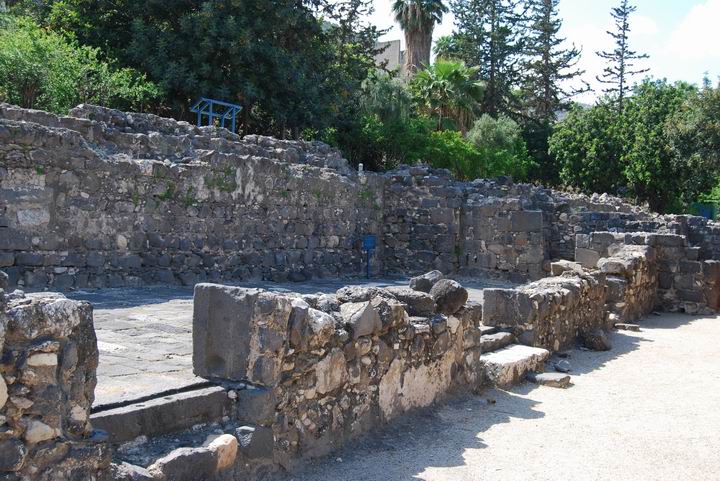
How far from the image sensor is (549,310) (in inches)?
374

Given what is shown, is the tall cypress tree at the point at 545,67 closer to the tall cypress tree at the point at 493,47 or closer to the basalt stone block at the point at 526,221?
the tall cypress tree at the point at 493,47

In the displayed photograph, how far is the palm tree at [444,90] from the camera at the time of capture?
37.1 meters

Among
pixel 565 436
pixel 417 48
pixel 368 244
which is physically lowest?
pixel 565 436

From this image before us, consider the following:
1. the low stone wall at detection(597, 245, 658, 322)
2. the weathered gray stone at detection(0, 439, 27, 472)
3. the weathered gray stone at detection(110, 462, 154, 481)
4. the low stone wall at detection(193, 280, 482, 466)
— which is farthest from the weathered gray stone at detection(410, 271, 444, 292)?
the low stone wall at detection(597, 245, 658, 322)

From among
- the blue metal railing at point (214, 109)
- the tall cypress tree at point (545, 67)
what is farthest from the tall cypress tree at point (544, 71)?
the blue metal railing at point (214, 109)

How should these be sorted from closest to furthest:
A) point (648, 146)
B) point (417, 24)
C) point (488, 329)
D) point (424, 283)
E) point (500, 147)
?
point (424, 283) → point (488, 329) → point (648, 146) → point (500, 147) → point (417, 24)

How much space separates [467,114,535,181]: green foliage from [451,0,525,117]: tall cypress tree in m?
5.77

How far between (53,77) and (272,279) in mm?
8179

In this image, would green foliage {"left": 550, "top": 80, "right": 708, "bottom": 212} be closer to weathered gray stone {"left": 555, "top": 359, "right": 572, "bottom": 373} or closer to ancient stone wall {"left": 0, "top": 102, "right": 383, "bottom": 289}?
ancient stone wall {"left": 0, "top": 102, "right": 383, "bottom": 289}

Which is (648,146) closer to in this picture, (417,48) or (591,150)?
(591,150)

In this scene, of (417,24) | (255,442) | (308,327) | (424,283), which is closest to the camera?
(255,442)

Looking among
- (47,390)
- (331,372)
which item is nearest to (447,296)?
(331,372)

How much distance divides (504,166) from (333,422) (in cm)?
3285

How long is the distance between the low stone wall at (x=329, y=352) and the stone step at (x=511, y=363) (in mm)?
1006
